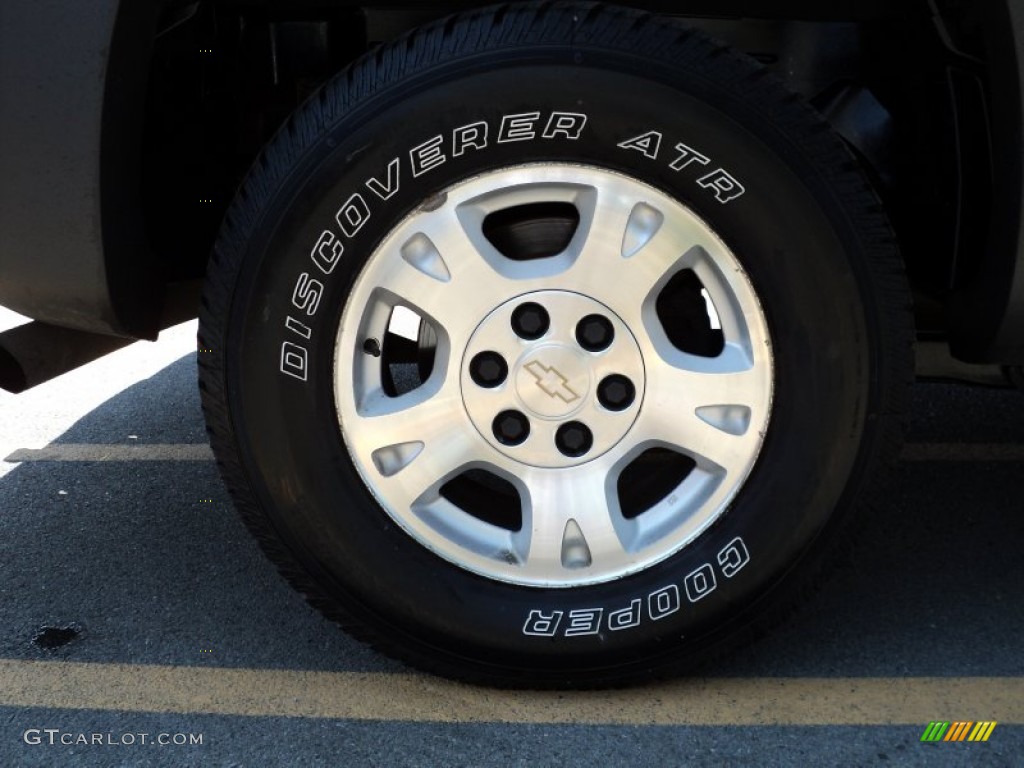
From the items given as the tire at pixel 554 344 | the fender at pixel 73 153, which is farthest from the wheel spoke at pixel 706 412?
the fender at pixel 73 153

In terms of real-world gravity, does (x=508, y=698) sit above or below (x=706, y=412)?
below

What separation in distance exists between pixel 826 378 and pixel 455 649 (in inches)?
32.0

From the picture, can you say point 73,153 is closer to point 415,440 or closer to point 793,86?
point 415,440

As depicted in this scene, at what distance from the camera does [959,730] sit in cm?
182

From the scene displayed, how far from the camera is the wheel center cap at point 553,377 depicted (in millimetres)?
1853

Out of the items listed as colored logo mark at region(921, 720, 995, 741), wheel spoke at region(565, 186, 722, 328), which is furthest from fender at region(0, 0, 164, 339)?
colored logo mark at region(921, 720, 995, 741)

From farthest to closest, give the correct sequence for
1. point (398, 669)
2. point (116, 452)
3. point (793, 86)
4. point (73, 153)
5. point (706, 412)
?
point (116, 452)
point (793, 86)
point (398, 669)
point (706, 412)
point (73, 153)

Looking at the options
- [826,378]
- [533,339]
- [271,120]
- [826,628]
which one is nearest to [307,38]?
[271,120]

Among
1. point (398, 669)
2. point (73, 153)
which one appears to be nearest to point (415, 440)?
point (398, 669)

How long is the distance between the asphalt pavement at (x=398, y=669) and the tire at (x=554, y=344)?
13 centimetres

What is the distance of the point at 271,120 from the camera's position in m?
2.40

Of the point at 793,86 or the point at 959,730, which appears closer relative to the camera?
the point at 959,730

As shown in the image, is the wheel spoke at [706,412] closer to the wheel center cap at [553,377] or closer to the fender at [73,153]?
the wheel center cap at [553,377]

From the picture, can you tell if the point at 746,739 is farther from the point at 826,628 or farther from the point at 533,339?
the point at 533,339
